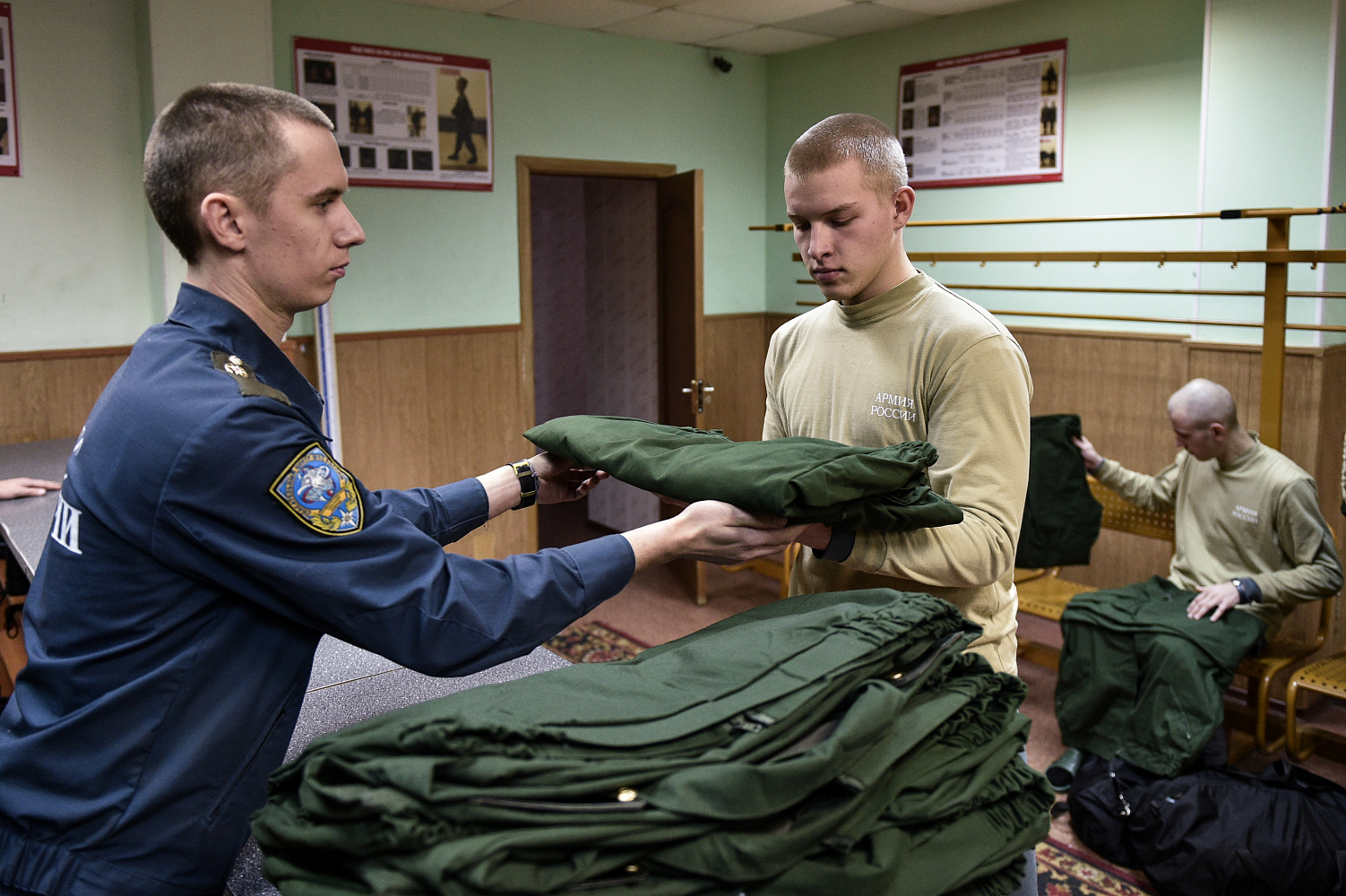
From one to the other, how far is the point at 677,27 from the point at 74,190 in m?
2.81

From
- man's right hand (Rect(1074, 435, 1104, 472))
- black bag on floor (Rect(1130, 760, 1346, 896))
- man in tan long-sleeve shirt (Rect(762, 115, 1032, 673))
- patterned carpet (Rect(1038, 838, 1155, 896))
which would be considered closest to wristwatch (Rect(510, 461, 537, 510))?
man in tan long-sleeve shirt (Rect(762, 115, 1032, 673))

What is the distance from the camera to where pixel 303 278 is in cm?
Answer: 111

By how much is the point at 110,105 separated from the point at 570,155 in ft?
6.69

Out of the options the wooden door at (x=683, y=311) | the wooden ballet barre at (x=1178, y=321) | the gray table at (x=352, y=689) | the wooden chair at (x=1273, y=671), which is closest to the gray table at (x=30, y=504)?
the gray table at (x=352, y=689)

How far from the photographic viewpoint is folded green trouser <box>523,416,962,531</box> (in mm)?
Result: 1122

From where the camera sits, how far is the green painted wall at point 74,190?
375 cm

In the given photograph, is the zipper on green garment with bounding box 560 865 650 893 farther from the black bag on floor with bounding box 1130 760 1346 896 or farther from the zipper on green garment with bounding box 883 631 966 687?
the black bag on floor with bounding box 1130 760 1346 896

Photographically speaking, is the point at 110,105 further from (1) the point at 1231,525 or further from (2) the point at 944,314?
(1) the point at 1231,525

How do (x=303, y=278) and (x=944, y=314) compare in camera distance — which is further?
(x=944, y=314)

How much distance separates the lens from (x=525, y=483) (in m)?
1.54

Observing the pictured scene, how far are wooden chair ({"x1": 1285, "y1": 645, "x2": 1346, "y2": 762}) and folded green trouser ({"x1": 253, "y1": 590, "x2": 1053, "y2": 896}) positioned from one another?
2518 mm

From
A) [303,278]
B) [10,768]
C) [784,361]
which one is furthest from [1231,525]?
[10,768]

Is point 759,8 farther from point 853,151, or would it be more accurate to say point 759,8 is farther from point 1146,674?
point 853,151

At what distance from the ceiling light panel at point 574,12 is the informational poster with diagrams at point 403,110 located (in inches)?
11.9
